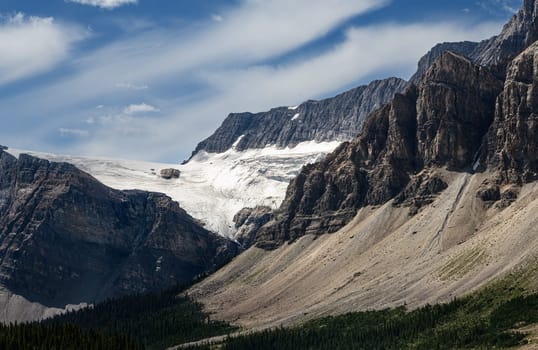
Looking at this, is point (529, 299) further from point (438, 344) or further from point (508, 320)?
point (438, 344)

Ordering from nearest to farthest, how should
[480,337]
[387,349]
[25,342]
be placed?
1. [25,342]
2. [480,337]
3. [387,349]

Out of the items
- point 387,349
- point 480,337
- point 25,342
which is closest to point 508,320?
point 480,337

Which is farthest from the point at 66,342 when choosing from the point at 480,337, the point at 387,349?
the point at 480,337

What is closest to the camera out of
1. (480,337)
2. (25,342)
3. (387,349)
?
(25,342)

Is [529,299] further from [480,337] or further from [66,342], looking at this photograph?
[66,342]

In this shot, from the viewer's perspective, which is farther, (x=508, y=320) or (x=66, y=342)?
(x=508, y=320)

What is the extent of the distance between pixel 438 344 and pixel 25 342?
8891 centimetres

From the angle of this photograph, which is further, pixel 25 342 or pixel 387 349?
pixel 387 349

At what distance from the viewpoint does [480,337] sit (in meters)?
185

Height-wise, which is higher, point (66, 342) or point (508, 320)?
point (66, 342)

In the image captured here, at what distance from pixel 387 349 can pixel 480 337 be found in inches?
914

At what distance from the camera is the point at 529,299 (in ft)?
652

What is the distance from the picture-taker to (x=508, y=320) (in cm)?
19075

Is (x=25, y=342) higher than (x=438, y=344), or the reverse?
(x=25, y=342)
